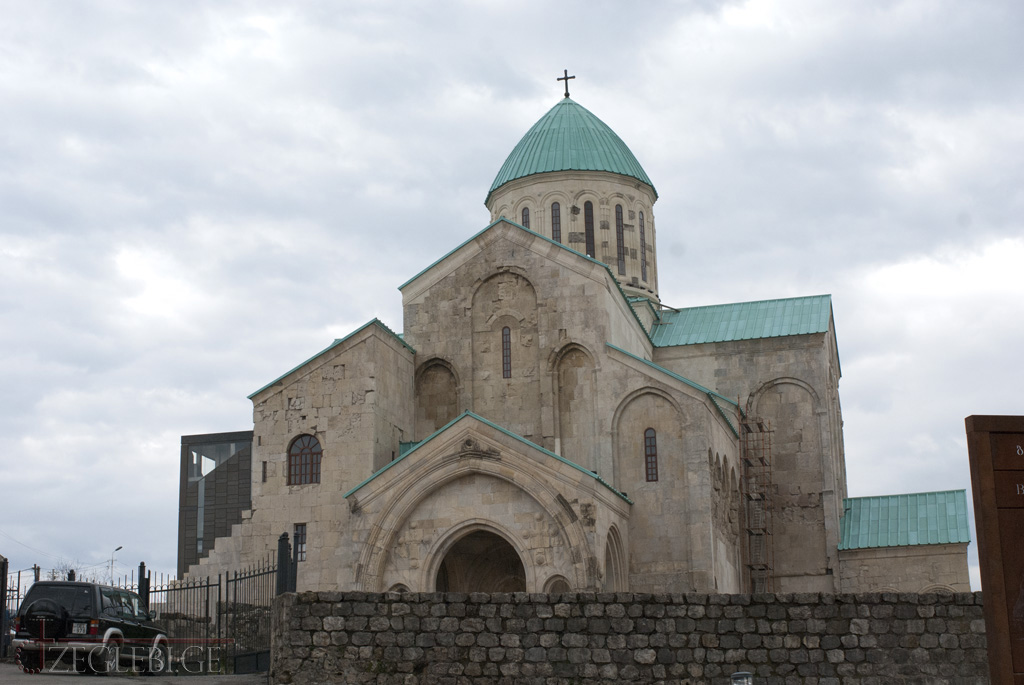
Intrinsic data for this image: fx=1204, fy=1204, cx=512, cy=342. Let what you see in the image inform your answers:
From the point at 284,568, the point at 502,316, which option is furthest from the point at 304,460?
the point at 284,568

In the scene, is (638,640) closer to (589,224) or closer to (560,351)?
(560,351)

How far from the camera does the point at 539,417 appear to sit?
2747 cm

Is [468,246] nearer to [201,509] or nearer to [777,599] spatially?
[777,599]

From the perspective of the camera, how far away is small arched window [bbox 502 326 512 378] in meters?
28.0

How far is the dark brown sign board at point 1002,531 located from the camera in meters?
8.55

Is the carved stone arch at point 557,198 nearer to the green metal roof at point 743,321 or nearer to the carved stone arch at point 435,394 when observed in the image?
the green metal roof at point 743,321

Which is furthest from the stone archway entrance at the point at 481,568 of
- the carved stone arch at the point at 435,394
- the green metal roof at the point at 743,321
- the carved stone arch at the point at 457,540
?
the green metal roof at the point at 743,321

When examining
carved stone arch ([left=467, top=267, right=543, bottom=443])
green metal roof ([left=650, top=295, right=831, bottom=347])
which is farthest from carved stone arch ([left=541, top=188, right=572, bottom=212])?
carved stone arch ([left=467, top=267, right=543, bottom=443])

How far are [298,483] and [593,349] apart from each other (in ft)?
23.9

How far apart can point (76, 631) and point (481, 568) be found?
32.5 feet

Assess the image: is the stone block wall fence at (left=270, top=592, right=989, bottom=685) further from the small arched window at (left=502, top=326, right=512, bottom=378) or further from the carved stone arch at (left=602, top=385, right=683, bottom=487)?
the small arched window at (left=502, top=326, right=512, bottom=378)

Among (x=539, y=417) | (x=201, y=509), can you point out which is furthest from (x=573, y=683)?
(x=201, y=509)

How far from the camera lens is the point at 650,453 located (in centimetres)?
2638

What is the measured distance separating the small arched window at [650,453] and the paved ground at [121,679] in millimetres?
10537
